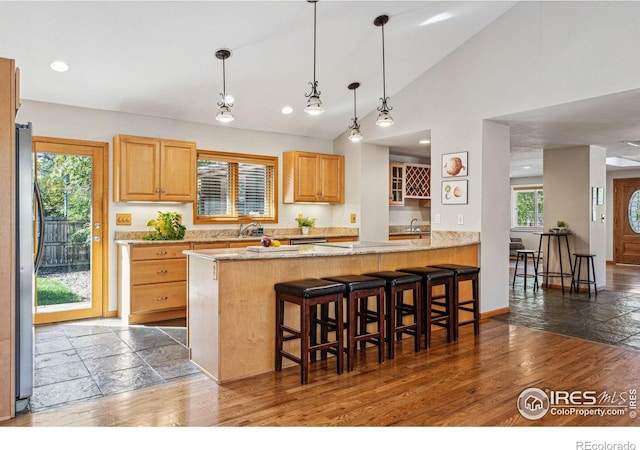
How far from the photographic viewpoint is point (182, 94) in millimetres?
5117

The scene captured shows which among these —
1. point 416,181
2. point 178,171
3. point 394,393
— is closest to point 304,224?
point 178,171

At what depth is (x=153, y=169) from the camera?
17.1 ft

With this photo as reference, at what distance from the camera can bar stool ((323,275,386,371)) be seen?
3350 millimetres

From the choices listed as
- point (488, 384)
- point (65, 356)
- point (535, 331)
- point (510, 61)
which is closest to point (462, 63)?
point (510, 61)

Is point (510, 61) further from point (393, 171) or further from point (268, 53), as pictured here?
point (393, 171)

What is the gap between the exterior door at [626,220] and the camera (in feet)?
33.5

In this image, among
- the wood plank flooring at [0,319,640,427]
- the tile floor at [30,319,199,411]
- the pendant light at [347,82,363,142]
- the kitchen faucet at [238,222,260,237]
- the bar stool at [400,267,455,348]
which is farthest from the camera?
the kitchen faucet at [238,222,260,237]

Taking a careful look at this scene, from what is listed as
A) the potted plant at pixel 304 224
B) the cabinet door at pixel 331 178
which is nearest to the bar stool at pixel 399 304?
the potted plant at pixel 304 224

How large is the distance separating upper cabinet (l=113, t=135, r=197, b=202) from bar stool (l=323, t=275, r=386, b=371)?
268 cm

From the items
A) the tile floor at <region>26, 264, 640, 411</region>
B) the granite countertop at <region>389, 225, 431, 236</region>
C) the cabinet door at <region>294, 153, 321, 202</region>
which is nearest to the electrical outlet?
the tile floor at <region>26, 264, 640, 411</region>

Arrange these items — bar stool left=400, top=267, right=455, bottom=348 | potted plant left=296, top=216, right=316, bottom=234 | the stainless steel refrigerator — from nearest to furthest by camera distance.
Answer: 1. the stainless steel refrigerator
2. bar stool left=400, top=267, right=455, bottom=348
3. potted plant left=296, top=216, right=316, bottom=234

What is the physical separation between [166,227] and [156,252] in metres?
0.41

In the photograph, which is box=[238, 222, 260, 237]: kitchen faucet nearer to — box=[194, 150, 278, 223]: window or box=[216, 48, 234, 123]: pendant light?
box=[194, 150, 278, 223]: window
